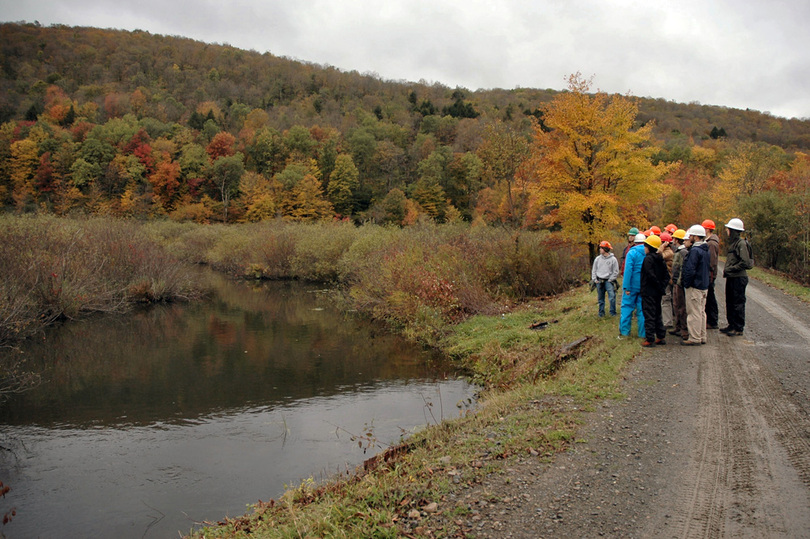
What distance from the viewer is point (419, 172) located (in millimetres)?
83688

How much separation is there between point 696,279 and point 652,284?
2.60 ft

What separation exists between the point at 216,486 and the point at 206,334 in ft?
46.3

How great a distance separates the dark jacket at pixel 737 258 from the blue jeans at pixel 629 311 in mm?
1818

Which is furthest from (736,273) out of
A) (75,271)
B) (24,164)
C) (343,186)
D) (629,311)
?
(24,164)

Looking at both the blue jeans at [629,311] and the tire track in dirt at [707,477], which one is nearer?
the tire track in dirt at [707,477]

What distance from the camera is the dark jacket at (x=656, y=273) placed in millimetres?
11031

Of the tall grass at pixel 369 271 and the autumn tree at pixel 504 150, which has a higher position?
the autumn tree at pixel 504 150

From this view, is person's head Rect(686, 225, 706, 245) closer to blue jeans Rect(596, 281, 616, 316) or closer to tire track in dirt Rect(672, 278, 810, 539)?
tire track in dirt Rect(672, 278, 810, 539)

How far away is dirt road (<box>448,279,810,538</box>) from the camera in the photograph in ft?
16.3

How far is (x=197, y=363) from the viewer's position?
1780cm

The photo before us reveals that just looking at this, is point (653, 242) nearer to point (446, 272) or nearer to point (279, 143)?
point (446, 272)

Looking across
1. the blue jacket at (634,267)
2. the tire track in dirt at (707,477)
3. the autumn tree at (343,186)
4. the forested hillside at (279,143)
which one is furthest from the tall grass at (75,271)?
the autumn tree at (343,186)

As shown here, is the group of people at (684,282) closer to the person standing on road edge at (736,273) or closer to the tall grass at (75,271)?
the person standing on road edge at (736,273)

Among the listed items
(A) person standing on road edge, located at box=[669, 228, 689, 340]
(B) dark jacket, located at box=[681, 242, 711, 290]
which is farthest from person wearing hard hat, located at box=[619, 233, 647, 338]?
(B) dark jacket, located at box=[681, 242, 711, 290]
